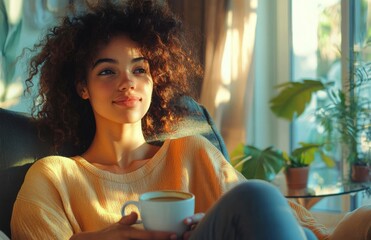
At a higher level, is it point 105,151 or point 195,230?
point 105,151

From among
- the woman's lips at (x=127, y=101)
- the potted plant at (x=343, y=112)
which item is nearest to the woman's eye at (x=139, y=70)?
the woman's lips at (x=127, y=101)

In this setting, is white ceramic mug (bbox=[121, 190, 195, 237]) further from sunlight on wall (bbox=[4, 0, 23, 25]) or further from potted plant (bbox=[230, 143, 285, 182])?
potted plant (bbox=[230, 143, 285, 182])

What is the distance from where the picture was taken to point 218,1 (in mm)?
3062

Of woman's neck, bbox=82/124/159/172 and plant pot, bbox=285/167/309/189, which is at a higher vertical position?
woman's neck, bbox=82/124/159/172

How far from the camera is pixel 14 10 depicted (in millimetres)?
2164

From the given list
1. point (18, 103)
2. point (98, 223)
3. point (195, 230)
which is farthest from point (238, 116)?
point (195, 230)

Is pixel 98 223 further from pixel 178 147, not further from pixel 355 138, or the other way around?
pixel 355 138

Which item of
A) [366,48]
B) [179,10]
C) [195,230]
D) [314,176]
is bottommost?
[314,176]

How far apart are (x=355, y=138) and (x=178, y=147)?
53.3 inches

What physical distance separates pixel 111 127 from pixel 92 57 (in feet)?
0.70

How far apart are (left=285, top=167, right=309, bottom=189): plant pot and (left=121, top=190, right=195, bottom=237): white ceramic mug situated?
1.58 m

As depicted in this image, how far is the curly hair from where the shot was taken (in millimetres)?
1664

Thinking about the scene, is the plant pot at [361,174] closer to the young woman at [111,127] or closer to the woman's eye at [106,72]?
the young woman at [111,127]

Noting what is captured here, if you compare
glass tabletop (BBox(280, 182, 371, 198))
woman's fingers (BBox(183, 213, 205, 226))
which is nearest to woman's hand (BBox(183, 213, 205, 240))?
woman's fingers (BBox(183, 213, 205, 226))
